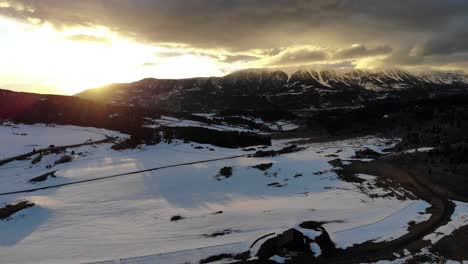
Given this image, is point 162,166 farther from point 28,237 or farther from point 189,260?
point 189,260

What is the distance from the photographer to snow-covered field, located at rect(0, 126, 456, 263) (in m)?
22.4

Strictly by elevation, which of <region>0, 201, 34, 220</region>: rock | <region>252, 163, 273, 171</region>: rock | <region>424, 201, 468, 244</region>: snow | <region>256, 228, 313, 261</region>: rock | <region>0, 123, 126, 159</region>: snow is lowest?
<region>424, 201, 468, 244</region>: snow

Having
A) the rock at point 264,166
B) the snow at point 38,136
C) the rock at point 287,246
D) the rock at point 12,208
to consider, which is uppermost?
the snow at point 38,136

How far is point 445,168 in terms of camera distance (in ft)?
127

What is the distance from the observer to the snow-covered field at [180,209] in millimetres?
22438

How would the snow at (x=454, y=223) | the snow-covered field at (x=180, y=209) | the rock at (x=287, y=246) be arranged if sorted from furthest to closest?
the snow-covered field at (x=180, y=209), the snow at (x=454, y=223), the rock at (x=287, y=246)

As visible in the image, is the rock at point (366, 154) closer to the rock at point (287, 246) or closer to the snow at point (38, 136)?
the rock at point (287, 246)

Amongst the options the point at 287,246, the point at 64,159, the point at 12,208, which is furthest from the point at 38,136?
the point at 287,246

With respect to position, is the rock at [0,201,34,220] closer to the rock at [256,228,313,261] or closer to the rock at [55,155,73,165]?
the rock at [55,155,73,165]

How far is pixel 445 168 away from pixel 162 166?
28.7 meters

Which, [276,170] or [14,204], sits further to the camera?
[276,170]

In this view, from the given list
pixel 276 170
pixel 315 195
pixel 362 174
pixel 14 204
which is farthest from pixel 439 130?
pixel 14 204

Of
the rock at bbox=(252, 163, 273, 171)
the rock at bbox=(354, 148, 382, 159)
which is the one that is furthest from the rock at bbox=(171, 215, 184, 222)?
the rock at bbox=(354, 148, 382, 159)

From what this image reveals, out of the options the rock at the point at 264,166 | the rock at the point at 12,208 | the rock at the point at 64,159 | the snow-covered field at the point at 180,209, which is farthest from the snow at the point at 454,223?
the rock at the point at 64,159
